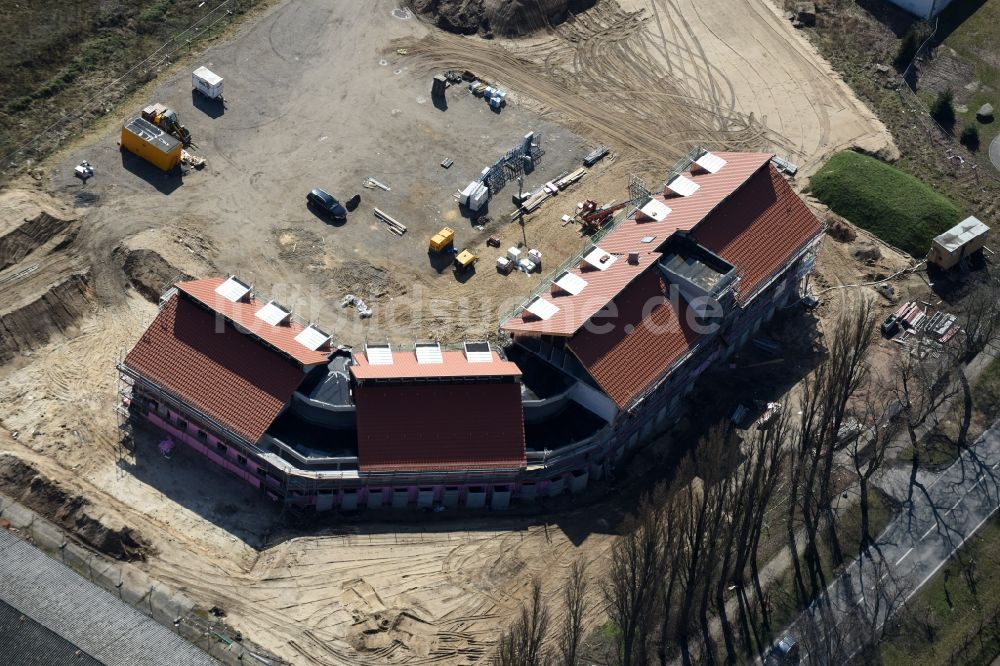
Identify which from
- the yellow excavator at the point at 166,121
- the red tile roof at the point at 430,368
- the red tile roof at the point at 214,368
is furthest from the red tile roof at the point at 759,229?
the yellow excavator at the point at 166,121

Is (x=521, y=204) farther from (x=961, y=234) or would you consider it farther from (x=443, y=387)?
(x=961, y=234)

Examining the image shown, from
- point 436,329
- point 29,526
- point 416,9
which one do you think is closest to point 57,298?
point 29,526

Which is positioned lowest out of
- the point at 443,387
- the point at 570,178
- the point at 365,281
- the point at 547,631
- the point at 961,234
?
the point at 365,281

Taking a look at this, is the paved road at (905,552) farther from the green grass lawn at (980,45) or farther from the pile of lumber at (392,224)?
the pile of lumber at (392,224)

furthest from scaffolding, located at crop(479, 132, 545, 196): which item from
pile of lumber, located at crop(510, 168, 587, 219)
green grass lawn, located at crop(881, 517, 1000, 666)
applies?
green grass lawn, located at crop(881, 517, 1000, 666)

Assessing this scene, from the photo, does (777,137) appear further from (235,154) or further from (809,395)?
(235,154)

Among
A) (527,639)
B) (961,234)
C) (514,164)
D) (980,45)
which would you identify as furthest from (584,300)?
(980,45)

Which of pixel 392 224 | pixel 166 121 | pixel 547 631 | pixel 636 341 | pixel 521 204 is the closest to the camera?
pixel 547 631
